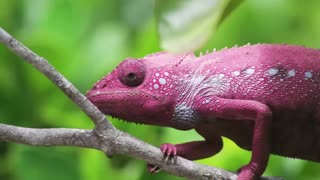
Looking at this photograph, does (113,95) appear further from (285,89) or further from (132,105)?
(285,89)

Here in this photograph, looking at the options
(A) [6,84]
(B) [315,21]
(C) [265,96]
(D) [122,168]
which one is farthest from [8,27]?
(C) [265,96]

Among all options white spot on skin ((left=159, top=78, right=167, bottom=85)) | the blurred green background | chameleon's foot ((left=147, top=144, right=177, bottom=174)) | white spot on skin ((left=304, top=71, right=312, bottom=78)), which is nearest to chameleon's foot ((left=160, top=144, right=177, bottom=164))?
chameleon's foot ((left=147, top=144, right=177, bottom=174))

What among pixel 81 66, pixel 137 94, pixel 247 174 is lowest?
pixel 247 174

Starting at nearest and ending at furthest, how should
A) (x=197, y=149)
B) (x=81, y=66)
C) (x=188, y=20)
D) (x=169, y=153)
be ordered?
1. (x=188, y=20)
2. (x=169, y=153)
3. (x=197, y=149)
4. (x=81, y=66)

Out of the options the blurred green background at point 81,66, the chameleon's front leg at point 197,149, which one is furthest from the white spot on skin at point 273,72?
the blurred green background at point 81,66

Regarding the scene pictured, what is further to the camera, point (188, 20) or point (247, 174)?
point (247, 174)

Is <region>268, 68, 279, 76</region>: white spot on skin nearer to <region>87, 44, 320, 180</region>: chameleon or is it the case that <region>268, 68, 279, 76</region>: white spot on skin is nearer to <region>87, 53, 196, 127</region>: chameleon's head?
<region>87, 44, 320, 180</region>: chameleon

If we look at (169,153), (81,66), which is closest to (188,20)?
(169,153)
